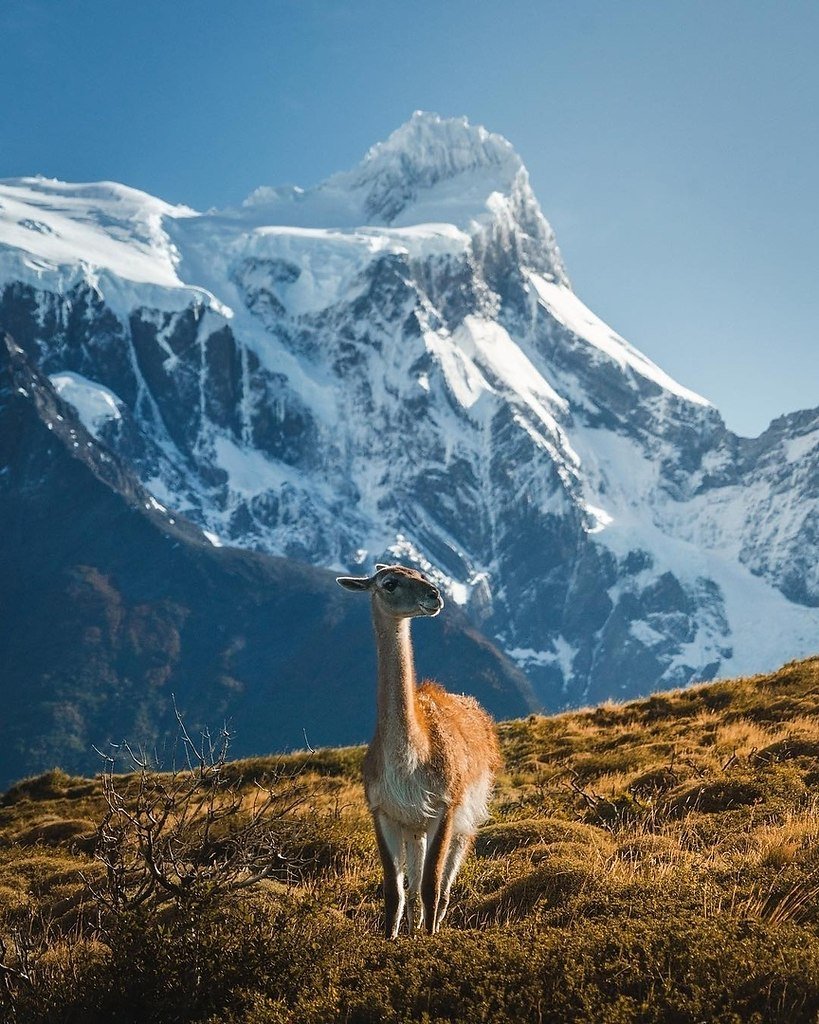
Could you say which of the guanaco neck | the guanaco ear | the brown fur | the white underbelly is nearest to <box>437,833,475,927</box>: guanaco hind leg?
the brown fur

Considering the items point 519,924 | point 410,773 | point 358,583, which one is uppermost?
point 358,583

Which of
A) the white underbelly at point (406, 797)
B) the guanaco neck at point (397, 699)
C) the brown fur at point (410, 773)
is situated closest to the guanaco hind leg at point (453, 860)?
the brown fur at point (410, 773)

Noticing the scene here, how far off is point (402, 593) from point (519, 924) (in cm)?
329

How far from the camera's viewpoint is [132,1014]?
28.6 feet

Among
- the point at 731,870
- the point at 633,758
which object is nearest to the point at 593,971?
the point at 731,870

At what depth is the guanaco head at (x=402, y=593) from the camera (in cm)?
1090

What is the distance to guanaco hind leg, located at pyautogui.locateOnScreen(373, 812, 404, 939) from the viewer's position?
1029 centimetres

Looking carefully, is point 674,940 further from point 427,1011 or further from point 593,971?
point 427,1011

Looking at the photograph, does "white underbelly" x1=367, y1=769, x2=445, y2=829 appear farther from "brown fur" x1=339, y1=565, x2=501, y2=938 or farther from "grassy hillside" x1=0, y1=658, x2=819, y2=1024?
"grassy hillside" x1=0, y1=658, x2=819, y2=1024

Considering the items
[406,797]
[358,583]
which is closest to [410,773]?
[406,797]

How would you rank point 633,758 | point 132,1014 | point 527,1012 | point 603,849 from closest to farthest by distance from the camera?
point 527,1012 → point 132,1014 → point 603,849 → point 633,758

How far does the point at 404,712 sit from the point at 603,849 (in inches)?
148

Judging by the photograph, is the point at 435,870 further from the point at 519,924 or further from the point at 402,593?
the point at 402,593

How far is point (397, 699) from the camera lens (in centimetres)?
1063
